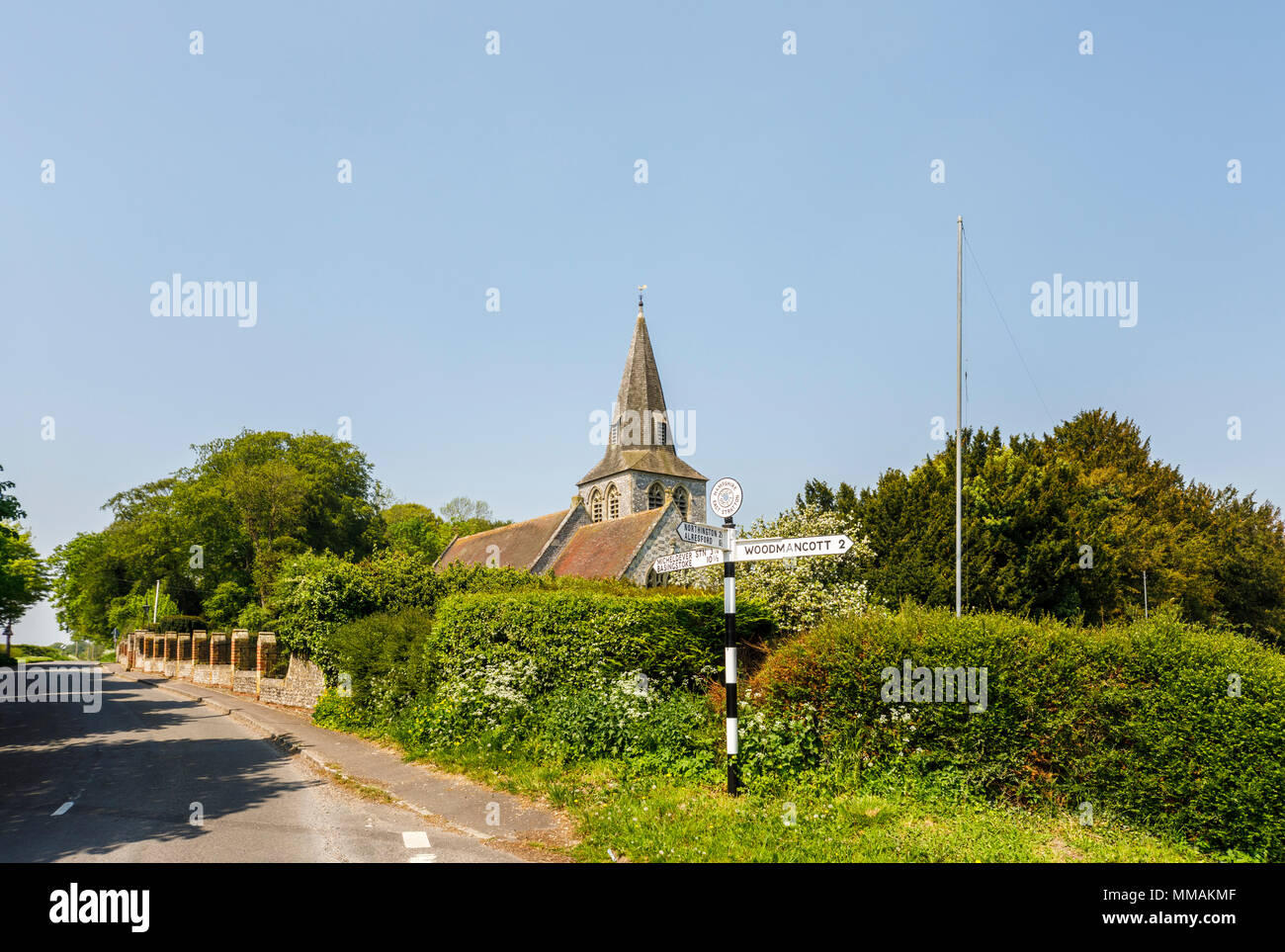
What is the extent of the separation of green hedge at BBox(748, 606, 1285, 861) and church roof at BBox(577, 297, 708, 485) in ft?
118

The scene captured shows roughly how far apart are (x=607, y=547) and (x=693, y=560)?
26.3 meters

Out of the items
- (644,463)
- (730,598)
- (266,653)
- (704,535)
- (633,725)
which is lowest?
(266,653)

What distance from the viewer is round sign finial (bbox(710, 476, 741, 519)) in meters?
8.71

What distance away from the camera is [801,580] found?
916 inches

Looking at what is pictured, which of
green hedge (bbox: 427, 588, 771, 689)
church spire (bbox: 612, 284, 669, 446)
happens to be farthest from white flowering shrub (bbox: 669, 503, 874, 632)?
church spire (bbox: 612, 284, 669, 446)

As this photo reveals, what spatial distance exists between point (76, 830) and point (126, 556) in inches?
1891

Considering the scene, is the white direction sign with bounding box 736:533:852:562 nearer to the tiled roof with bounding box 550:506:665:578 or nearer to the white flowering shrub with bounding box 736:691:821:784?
the white flowering shrub with bounding box 736:691:821:784

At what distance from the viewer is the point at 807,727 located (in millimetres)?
8945

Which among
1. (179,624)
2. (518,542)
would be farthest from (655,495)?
(179,624)

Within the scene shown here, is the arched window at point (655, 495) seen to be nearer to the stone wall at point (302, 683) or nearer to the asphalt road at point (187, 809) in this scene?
the stone wall at point (302, 683)

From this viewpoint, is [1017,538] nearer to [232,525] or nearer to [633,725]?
[633,725]
